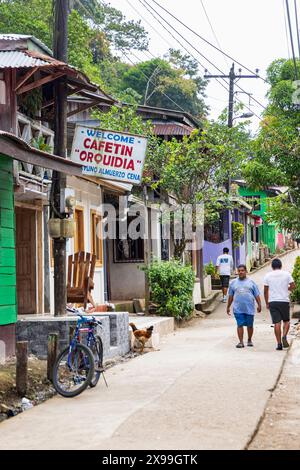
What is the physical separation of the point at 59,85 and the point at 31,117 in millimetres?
1626

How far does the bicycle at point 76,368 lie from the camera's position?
10289 mm

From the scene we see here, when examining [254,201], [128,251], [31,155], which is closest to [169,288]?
[128,251]

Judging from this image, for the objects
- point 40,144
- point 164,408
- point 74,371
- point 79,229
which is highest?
point 40,144

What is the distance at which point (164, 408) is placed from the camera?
29.1ft

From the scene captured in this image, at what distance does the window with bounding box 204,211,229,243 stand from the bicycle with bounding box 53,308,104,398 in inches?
1074

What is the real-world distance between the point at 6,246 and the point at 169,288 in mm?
8992

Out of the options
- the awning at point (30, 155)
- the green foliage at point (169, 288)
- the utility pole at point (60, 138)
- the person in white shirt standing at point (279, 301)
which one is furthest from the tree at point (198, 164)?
the awning at point (30, 155)

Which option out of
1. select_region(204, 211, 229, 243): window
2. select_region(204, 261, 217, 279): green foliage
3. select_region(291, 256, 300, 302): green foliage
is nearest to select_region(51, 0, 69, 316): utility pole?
select_region(291, 256, 300, 302): green foliage

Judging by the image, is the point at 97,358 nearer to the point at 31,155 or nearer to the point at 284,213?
the point at 31,155

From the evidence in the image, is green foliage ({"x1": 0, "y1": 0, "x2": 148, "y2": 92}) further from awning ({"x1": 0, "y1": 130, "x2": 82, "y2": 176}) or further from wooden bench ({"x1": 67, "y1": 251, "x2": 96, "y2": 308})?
awning ({"x1": 0, "y1": 130, "x2": 82, "y2": 176})

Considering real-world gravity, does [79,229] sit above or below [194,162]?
below

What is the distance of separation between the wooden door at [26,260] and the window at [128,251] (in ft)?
25.9
